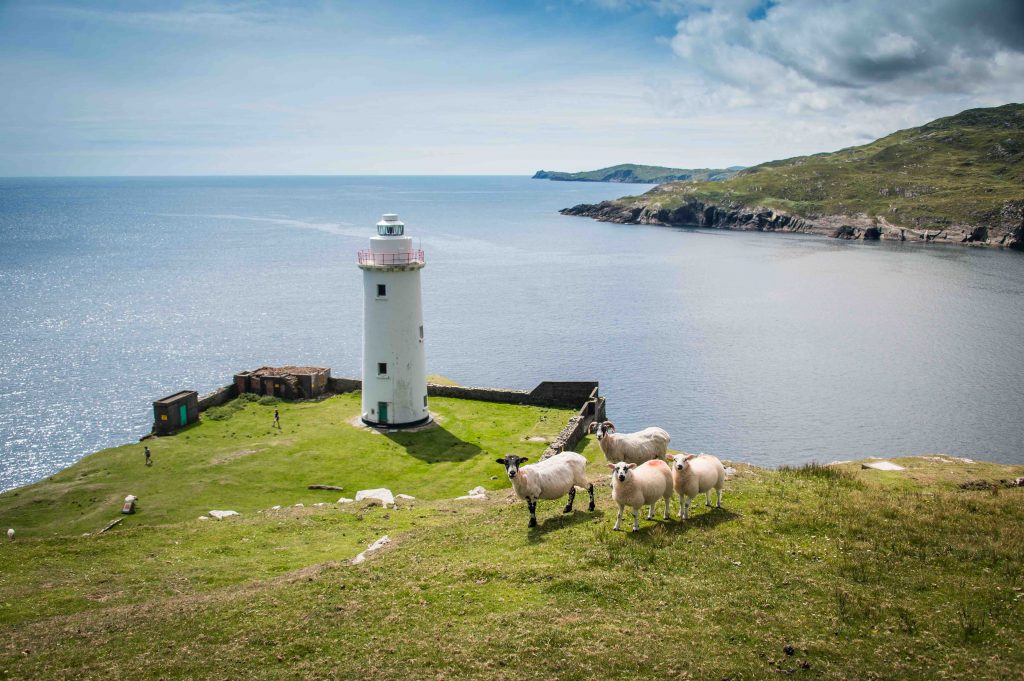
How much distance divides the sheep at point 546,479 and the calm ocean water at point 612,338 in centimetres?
3379

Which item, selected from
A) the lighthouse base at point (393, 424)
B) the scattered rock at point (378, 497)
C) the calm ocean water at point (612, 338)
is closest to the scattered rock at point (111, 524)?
the scattered rock at point (378, 497)

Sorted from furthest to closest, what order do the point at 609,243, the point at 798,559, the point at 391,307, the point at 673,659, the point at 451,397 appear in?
the point at 609,243 → the point at 451,397 → the point at 391,307 → the point at 798,559 → the point at 673,659

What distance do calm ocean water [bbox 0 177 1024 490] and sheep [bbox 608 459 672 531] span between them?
35.7 meters

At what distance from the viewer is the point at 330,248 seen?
165625 millimetres

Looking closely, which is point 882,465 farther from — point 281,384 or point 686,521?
point 281,384

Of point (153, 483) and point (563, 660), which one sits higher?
point (563, 660)

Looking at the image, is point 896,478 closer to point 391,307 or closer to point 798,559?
point 798,559

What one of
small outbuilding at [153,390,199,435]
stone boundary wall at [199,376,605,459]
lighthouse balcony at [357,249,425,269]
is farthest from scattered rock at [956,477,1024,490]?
small outbuilding at [153,390,199,435]

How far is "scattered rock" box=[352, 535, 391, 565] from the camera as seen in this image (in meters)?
19.7

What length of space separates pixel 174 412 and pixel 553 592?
3082 cm

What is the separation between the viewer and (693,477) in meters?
19.0

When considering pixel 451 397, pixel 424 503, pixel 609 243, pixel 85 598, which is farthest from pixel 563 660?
pixel 609 243

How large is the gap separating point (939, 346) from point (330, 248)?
409 ft

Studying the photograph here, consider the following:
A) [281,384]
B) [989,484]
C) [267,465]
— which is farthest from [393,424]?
[989,484]
